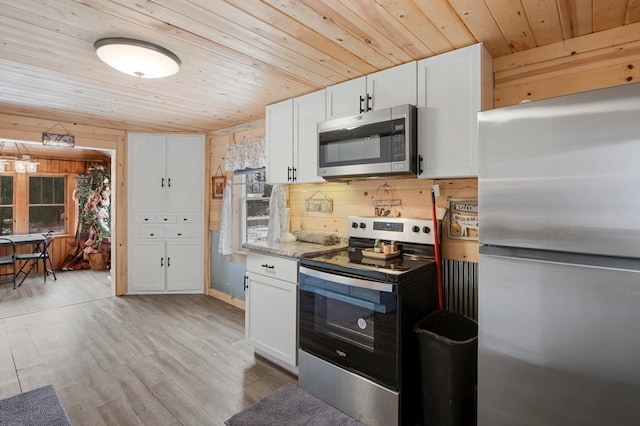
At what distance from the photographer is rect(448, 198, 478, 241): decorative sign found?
7.17 ft

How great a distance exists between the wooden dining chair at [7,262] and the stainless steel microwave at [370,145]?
547cm

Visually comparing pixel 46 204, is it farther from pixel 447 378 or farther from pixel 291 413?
pixel 447 378

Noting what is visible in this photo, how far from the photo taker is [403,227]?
2.38 m

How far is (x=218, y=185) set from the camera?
4445mm

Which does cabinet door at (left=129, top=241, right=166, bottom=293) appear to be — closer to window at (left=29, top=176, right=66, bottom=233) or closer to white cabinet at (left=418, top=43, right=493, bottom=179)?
window at (left=29, top=176, right=66, bottom=233)

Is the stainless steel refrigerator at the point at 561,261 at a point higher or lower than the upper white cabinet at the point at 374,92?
lower

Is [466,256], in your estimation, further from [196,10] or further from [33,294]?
[33,294]

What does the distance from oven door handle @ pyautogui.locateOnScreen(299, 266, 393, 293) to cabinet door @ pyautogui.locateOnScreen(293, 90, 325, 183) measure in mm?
812

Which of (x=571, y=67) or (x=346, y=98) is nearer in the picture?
(x=571, y=67)

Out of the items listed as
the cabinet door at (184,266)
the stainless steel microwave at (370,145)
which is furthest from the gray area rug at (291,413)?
the cabinet door at (184,266)

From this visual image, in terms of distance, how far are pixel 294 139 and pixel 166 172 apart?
8.28 feet

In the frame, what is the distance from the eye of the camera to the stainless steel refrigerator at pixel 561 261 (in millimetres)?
1148

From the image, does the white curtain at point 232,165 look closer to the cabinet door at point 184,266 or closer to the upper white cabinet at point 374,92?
the cabinet door at point 184,266

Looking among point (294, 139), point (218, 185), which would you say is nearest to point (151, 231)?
point (218, 185)
